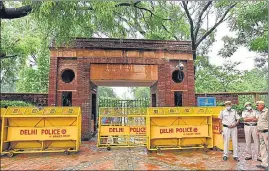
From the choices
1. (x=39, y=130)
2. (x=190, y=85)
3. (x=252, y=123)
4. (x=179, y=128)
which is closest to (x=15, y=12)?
(x=39, y=130)

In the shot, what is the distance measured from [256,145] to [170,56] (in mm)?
5716

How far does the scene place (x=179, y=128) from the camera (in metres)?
7.98

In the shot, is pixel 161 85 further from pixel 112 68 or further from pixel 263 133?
pixel 263 133

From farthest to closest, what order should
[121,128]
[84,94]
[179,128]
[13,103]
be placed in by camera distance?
[84,94], [13,103], [121,128], [179,128]

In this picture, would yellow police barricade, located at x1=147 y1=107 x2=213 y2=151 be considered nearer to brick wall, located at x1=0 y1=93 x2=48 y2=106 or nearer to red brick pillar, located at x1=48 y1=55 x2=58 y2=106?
red brick pillar, located at x1=48 y1=55 x2=58 y2=106

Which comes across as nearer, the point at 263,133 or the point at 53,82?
the point at 263,133

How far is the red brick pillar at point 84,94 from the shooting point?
10.1m

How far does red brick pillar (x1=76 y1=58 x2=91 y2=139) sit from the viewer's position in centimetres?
1015

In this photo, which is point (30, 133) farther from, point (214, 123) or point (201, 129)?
point (214, 123)

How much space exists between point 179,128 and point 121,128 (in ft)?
7.24

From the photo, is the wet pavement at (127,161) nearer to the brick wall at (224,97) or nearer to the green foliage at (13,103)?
the green foliage at (13,103)

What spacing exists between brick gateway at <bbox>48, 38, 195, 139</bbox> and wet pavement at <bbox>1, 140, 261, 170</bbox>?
3.04 metres

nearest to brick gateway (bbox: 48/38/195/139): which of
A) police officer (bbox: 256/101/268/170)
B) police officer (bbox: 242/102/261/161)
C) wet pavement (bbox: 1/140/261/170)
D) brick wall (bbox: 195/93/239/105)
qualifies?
brick wall (bbox: 195/93/239/105)

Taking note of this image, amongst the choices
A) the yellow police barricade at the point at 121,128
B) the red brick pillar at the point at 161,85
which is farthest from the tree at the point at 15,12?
the red brick pillar at the point at 161,85
